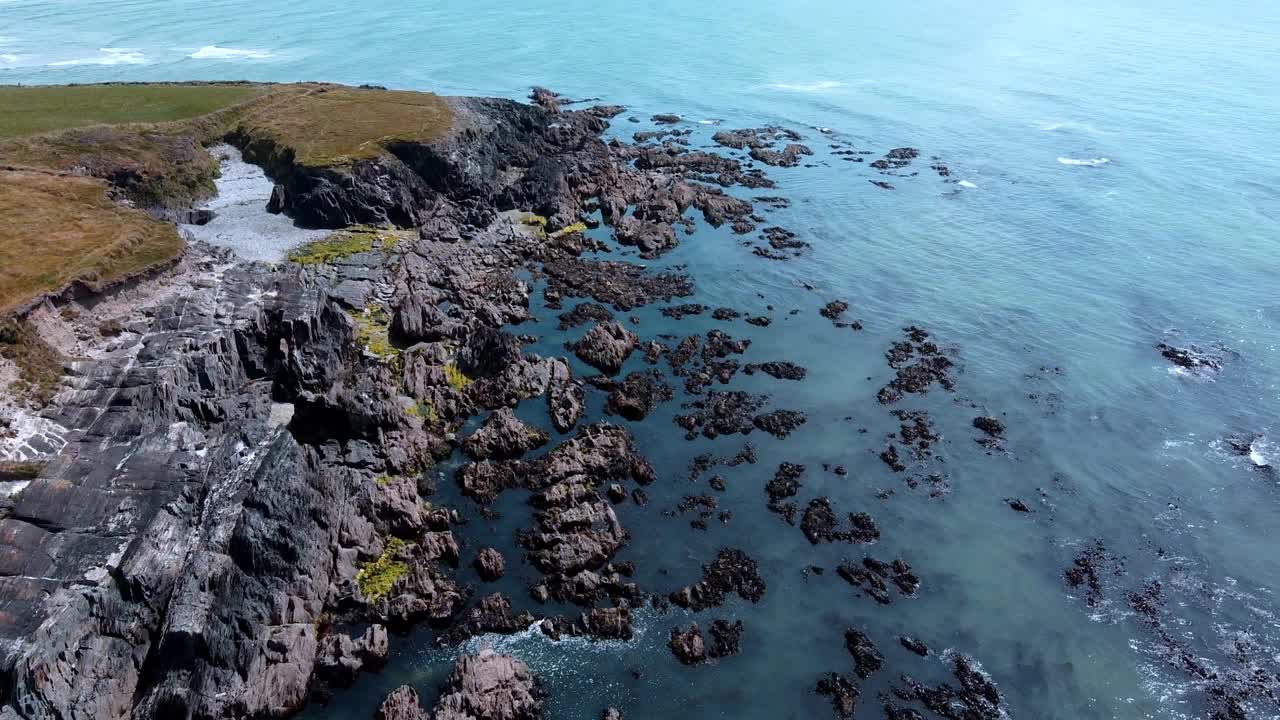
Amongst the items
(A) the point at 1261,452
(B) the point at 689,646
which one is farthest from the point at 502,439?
(A) the point at 1261,452

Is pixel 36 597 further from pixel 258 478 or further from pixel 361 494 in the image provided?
pixel 361 494

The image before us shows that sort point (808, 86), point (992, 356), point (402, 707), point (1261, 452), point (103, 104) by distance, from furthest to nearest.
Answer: point (808, 86) → point (103, 104) → point (992, 356) → point (1261, 452) → point (402, 707)

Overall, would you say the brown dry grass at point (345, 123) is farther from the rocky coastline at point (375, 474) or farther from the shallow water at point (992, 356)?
the shallow water at point (992, 356)

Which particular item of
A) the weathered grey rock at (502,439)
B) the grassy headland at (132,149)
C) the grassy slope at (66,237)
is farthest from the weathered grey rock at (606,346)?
the grassy slope at (66,237)

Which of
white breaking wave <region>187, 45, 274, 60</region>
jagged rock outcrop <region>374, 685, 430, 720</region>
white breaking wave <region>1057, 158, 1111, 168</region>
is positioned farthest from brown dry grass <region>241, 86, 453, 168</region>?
white breaking wave <region>1057, 158, 1111, 168</region>

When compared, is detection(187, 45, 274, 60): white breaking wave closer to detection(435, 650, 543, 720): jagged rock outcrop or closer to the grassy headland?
the grassy headland

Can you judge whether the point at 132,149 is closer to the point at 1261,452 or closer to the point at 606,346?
the point at 606,346

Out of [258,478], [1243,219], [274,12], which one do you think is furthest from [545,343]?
[274,12]
